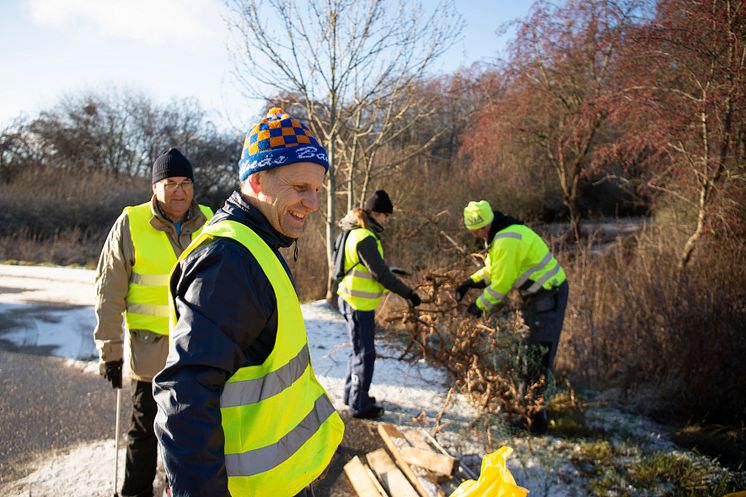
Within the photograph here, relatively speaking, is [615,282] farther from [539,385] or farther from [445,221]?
[445,221]

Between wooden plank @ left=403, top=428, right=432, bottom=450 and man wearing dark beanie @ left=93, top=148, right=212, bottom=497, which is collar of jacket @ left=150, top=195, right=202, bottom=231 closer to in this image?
man wearing dark beanie @ left=93, top=148, right=212, bottom=497

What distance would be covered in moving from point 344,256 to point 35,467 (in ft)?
9.46

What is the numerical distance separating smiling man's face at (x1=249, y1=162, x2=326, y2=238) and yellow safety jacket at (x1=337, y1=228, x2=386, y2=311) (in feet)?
8.55

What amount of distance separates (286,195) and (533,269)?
3.18 metres

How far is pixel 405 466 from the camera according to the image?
11.1 ft

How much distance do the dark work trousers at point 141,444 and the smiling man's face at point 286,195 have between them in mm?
1772

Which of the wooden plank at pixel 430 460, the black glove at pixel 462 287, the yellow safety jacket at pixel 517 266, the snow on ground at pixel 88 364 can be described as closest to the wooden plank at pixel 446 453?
the wooden plank at pixel 430 460

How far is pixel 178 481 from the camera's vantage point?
48.6 inches

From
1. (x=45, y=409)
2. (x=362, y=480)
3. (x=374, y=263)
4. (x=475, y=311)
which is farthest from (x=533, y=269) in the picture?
(x=45, y=409)

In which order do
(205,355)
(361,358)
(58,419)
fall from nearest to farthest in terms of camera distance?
(205,355), (58,419), (361,358)

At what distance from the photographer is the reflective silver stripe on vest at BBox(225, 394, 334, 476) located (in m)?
1.46

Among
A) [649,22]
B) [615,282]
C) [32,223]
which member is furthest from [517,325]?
[32,223]

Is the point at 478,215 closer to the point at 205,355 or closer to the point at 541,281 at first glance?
the point at 541,281

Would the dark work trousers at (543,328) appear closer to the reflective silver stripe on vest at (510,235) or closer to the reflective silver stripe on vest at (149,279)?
the reflective silver stripe on vest at (510,235)
